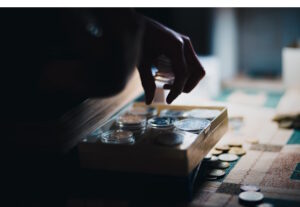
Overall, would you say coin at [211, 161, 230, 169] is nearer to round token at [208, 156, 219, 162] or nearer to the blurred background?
round token at [208, 156, 219, 162]

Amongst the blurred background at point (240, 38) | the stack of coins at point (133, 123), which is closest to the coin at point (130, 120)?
the stack of coins at point (133, 123)

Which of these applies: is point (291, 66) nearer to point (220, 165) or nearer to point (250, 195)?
point (220, 165)

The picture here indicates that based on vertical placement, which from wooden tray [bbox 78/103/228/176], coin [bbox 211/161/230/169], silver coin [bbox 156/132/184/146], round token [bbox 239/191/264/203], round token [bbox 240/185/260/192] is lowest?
coin [bbox 211/161/230/169]

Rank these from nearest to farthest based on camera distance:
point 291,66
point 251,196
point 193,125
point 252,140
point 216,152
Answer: point 251,196 → point 193,125 → point 216,152 → point 252,140 → point 291,66

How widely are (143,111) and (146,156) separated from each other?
0.46 meters

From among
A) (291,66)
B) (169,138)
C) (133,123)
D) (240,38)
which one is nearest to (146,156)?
(169,138)

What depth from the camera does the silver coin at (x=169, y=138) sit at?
131cm

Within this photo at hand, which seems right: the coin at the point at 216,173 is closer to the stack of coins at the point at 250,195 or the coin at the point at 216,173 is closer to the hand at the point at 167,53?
the stack of coins at the point at 250,195

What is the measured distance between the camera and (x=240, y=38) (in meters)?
3.29

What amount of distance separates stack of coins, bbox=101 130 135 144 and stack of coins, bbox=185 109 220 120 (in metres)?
0.31

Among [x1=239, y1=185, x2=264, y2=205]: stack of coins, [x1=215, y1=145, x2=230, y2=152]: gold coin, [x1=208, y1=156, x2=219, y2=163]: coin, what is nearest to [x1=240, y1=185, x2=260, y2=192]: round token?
[x1=239, y1=185, x2=264, y2=205]: stack of coins

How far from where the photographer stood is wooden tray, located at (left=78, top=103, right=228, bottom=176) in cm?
127

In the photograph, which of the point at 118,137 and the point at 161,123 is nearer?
the point at 118,137

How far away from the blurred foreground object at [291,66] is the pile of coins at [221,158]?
39.1 inches
